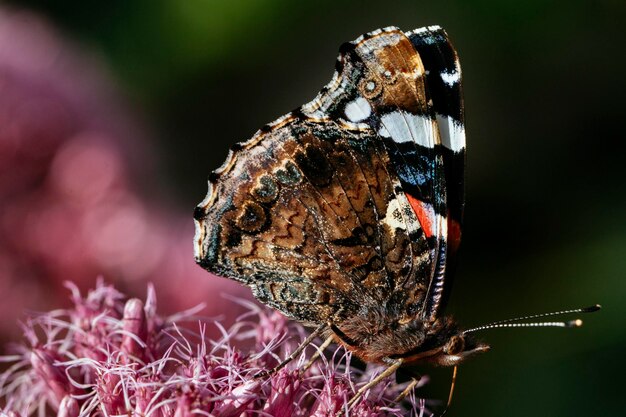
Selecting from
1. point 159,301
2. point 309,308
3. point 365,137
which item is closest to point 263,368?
point 309,308

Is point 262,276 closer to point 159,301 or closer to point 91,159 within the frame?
point 159,301

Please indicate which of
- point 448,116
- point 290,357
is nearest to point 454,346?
point 290,357

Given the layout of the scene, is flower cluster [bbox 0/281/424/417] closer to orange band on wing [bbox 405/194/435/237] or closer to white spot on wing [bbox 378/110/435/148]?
orange band on wing [bbox 405/194/435/237]

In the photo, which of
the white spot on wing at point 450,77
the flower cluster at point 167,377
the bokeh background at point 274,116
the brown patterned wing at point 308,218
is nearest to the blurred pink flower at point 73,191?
the bokeh background at point 274,116

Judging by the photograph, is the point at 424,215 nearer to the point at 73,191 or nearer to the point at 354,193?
the point at 354,193

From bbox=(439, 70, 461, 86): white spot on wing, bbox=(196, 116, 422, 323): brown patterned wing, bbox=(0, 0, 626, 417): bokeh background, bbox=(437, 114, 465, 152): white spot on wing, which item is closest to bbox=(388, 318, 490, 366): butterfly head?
bbox=(196, 116, 422, 323): brown patterned wing

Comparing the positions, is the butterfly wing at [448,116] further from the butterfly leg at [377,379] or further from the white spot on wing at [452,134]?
the butterfly leg at [377,379]
